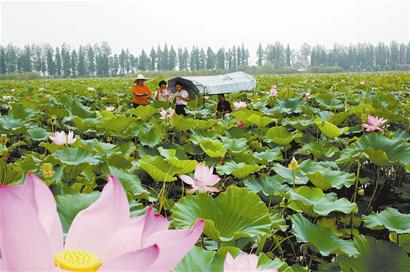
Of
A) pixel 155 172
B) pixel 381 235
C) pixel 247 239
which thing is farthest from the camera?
pixel 381 235

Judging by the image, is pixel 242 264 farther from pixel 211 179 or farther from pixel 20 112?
pixel 20 112

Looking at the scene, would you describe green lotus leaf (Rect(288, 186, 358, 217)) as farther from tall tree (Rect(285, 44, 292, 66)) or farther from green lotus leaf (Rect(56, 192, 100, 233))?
tall tree (Rect(285, 44, 292, 66))

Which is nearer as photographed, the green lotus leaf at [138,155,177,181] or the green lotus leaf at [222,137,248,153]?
the green lotus leaf at [138,155,177,181]

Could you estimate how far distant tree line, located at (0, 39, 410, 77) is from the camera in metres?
59.8

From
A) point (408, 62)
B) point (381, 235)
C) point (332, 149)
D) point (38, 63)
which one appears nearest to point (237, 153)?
point (332, 149)

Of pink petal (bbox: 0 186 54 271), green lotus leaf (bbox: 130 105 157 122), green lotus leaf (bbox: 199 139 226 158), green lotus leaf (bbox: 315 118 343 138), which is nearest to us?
pink petal (bbox: 0 186 54 271)

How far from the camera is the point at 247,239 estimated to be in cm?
118

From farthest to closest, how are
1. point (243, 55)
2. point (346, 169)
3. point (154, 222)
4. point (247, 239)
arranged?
point (243, 55)
point (346, 169)
point (247, 239)
point (154, 222)

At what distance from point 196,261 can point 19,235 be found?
1.39 feet

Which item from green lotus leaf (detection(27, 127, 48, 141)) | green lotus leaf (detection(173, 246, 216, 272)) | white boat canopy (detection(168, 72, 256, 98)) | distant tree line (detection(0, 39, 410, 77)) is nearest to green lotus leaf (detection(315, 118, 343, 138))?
green lotus leaf (detection(27, 127, 48, 141))

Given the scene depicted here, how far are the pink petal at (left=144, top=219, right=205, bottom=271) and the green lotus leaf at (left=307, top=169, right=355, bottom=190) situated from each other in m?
1.35

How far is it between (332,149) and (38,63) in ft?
211

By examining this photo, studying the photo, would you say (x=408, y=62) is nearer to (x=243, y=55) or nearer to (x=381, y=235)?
(x=243, y=55)

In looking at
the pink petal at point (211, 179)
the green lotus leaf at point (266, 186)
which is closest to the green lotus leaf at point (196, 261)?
the pink petal at point (211, 179)
